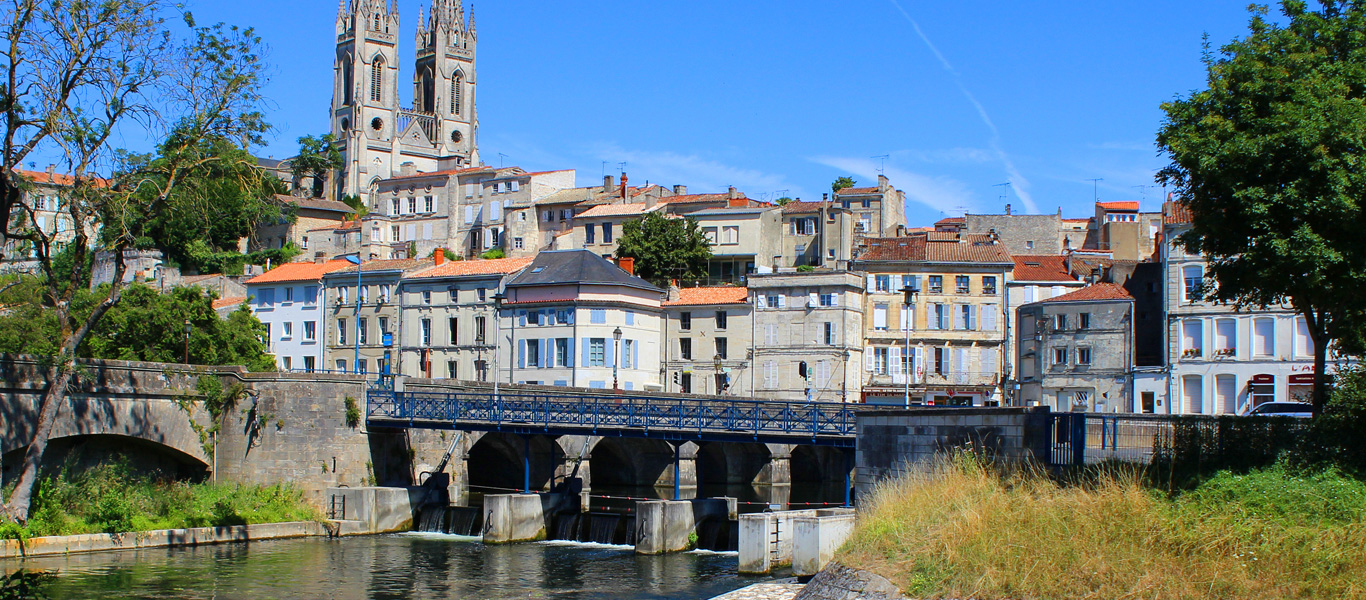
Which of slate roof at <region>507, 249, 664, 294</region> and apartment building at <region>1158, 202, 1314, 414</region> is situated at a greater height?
slate roof at <region>507, 249, 664, 294</region>

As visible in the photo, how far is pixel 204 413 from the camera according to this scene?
40.8 meters

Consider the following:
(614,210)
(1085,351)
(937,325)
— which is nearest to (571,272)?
(937,325)

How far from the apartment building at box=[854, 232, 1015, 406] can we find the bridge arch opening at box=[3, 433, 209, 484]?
39.0m

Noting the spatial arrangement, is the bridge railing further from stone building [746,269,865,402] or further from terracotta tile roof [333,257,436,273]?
terracotta tile roof [333,257,436,273]

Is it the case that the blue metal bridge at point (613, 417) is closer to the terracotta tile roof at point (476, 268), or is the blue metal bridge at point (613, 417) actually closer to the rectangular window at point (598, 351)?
the rectangular window at point (598, 351)

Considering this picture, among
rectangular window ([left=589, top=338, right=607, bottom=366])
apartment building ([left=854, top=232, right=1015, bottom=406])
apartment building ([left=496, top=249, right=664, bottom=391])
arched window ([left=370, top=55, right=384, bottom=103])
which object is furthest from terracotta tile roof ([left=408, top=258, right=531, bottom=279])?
arched window ([left=370, top=55, right=384, bottom=103])

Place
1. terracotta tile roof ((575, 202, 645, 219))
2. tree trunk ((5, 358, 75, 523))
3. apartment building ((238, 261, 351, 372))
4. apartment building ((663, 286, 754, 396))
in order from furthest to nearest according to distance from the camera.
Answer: terracotta tile roof ((575, 202, 645, 219)) < apartment building ((238, 261, 351, 372)) < apartment building ((663, 286, 754, 396)) < tree trunk ((5, 358, 75, 523))

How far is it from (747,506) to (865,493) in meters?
20.2

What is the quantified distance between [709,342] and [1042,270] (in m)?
19.9

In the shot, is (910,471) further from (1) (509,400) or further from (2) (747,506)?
(2) (747,506)

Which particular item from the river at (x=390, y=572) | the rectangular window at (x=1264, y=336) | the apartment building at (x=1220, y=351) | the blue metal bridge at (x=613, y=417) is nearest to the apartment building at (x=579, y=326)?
the blue metal bridge at (x=613, y=417)

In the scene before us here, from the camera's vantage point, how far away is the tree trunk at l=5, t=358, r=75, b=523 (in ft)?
106

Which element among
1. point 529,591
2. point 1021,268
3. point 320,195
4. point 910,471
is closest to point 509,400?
point 529,591

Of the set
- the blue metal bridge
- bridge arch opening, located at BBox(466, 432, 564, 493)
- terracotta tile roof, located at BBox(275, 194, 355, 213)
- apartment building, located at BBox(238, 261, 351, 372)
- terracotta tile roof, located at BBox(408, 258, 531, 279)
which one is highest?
terracotta tile roof, located at BBox(275, 194, 355, 213)
